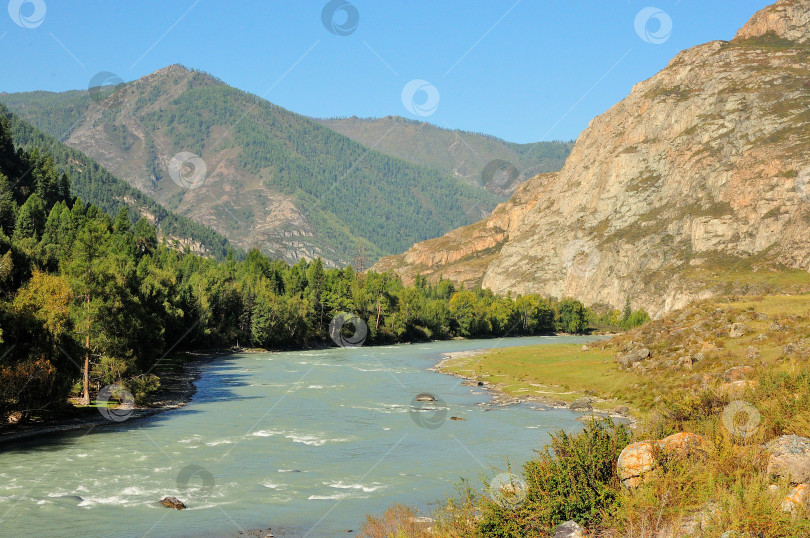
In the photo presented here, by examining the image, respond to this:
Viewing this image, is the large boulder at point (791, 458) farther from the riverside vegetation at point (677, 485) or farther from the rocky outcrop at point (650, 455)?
Result: the rocky outcrop at point (650, 455)

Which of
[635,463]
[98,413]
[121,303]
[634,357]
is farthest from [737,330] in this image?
[98,413]

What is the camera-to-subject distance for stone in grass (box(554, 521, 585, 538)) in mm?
15023

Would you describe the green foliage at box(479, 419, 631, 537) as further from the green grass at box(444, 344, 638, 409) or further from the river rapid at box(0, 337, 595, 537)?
the green grass at box(444, 344, 638, 409)

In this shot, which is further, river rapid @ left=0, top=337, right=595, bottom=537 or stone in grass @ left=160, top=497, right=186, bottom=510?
stone in grass @ left=160, top=497, right=186, bottom=510

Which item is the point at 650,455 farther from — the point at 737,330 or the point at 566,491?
the point at 737,330

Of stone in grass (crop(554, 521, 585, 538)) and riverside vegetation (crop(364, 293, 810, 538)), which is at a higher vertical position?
riverside vegetation (crop(364, 293, 810, 538))

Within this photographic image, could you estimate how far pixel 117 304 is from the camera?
5575 centimetres

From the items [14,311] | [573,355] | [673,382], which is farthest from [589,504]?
[573,355]

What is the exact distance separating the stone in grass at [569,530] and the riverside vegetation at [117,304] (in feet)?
132

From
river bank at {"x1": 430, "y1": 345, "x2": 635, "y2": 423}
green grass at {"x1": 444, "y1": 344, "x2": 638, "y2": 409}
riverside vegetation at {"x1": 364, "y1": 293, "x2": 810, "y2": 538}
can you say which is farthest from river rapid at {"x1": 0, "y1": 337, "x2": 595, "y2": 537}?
green grass at {"x1": 444, "y1": 344, "x2": 638, "y2": 409}

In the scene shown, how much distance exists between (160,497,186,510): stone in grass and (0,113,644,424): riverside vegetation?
20.6 metres

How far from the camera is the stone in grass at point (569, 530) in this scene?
49.3 feet

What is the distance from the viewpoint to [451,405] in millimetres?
59406

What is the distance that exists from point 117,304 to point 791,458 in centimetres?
5344
